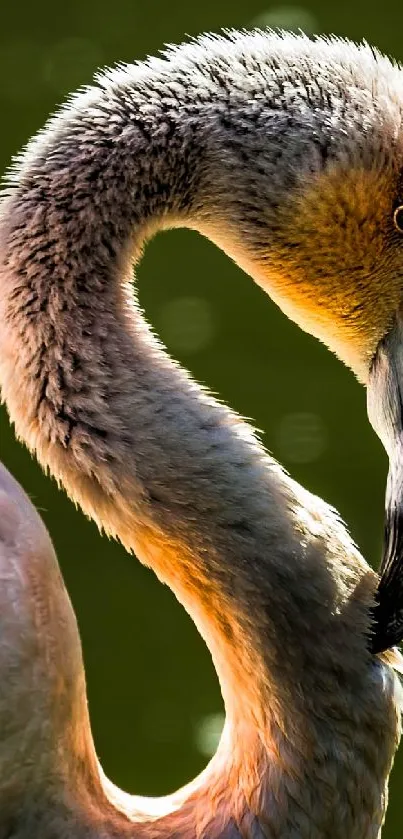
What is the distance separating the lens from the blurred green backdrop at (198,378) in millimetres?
4180

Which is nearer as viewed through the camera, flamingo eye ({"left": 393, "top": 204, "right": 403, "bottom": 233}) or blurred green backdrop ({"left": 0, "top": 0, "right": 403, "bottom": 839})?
flamingo eye ({"left": 393, "top": 204, "right": 403, "bottom": 233})

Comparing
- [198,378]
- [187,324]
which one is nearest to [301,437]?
[198,378]

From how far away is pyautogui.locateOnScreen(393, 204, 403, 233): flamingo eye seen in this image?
261cm

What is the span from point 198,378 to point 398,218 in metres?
2.42

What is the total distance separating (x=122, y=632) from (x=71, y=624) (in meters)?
1.93

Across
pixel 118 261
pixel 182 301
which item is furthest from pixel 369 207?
pixel 182 301

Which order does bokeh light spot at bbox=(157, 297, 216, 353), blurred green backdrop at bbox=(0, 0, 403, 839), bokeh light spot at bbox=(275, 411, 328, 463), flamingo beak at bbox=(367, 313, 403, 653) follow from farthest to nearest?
bokeh light spot at bbox=(157, 297, 216, 353)
bokeh light spot at bbox=(275, 411, 328, 463)
blurred green backdrop at bbox=(0, 0, 403, 839)
flamingo beak at bbox=(367, 313, 403, 653)

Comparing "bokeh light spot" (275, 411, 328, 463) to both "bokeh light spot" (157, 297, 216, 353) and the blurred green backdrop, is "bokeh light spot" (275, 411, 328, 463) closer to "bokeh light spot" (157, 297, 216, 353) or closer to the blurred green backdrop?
the blurred green backdrop

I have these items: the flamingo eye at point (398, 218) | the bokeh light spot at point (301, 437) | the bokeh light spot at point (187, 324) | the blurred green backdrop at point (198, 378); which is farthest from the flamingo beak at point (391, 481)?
the bokeh light spot at point (187, 324)

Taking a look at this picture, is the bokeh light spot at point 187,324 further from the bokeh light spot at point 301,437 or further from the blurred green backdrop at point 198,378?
the bokeh light spot at point 301,437

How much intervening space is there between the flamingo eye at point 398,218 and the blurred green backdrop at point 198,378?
183cm

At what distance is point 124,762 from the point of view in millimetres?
4047

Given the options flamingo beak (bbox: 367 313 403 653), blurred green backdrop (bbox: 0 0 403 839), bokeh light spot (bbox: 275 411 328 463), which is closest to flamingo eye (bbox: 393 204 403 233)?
flamingo beak (bbox: 367 313 403 653)

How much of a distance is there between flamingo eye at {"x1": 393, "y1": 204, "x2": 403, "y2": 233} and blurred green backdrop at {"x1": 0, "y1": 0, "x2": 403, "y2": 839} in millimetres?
1827
